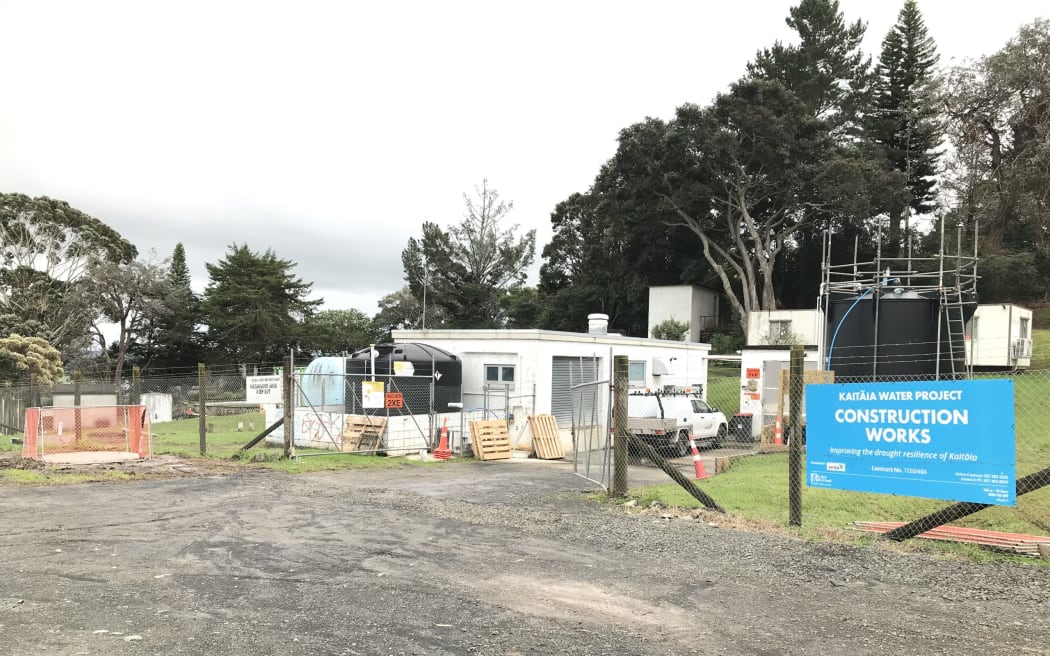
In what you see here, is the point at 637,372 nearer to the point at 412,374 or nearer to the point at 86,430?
the point at 412,374

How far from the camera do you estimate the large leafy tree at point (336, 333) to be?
2212 inches

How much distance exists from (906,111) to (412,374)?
49.8 meters

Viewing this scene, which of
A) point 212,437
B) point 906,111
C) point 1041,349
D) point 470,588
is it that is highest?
point 906,111

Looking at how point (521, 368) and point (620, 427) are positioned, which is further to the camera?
point (521, 368)

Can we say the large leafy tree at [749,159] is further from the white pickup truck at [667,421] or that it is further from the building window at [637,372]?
the white pickup truck at [667,421]

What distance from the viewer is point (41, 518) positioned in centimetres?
873

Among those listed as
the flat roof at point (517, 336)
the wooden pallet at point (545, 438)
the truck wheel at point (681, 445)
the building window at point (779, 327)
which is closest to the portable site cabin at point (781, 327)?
the building window at point (779, 327)

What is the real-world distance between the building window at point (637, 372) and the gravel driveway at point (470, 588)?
46.3 ft

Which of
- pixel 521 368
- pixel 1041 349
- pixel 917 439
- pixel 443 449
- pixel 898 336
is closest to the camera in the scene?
pixel 917 439

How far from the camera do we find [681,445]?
1820cm

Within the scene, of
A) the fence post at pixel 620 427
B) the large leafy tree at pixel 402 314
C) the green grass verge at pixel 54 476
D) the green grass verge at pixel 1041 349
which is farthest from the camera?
the large leafy tree at pixel 402 314

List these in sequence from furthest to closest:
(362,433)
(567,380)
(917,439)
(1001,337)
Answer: (1001,337)
(567,380)
(362,433)
(917,439)

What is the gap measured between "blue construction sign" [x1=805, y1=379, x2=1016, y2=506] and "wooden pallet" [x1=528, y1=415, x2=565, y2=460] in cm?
1165

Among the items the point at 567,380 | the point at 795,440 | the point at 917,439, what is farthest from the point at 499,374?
the point at 917,439
